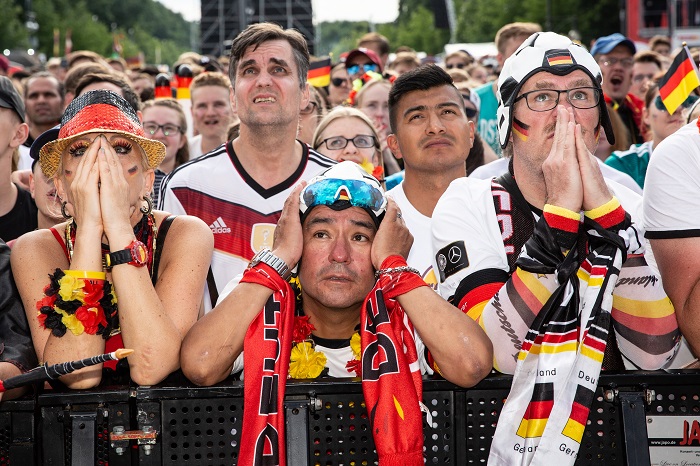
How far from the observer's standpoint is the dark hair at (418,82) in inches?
203

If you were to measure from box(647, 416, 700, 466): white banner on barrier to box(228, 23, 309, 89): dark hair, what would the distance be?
Answer: 10.4 ft

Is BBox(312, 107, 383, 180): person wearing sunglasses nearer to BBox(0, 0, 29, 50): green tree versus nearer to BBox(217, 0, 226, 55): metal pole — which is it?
BBox(217, 0, 226, 55): metal pole

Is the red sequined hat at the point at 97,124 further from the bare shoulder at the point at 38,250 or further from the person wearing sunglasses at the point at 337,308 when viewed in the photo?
the person wearing sunglasses at the point at 337,308

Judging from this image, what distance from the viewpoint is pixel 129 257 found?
3.37 m

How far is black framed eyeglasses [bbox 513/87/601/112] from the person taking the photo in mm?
3520

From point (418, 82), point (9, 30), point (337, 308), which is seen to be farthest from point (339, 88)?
point (9, 30)

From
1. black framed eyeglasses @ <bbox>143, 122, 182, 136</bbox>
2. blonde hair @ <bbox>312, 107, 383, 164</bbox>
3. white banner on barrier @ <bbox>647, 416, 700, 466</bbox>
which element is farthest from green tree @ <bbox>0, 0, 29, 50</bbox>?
white banner on barrier @ <bbox>647, 416, 700, 466</bbox>

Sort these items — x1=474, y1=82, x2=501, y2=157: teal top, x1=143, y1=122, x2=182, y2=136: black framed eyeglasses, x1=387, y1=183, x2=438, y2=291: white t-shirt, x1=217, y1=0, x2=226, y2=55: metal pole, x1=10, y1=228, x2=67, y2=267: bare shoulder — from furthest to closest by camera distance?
x1=217, y1=0, x2=226, y2=55: metal pole, x1=474, y1=82, x2=501, y2=157: teal top, x1=143, y1=122, x2=182, y2=136: black framed eyeglasses, x1=387, y1=183, x2=438, y2=291: white t-shirt, x1=10, y1=228, x2=67, y2=267: bare shoulder

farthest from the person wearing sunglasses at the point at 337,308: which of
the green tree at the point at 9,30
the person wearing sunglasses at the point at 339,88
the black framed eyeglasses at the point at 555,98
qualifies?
the green tree at the point at 9,30

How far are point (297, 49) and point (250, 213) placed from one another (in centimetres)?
115

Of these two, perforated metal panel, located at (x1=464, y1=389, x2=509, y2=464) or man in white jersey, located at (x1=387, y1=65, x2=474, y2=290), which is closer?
perforated metal panel, located at (x1=464, y1=389, x2=509, y2=464)

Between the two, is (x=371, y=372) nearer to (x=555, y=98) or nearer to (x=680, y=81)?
(x=555, y=98)

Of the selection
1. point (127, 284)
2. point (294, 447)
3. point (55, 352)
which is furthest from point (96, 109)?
→ point (294, 447)

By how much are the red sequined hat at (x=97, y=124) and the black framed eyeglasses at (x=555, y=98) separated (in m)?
1.53
